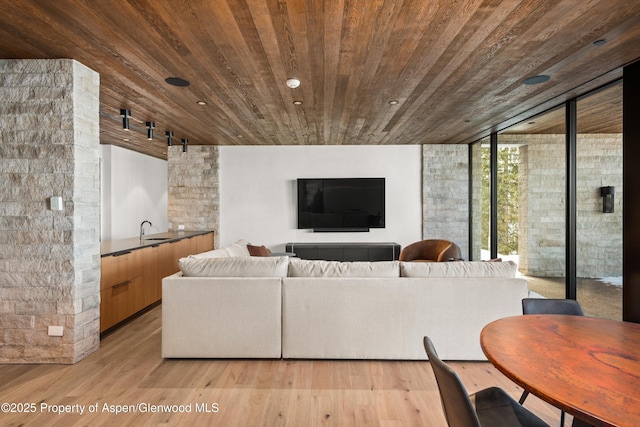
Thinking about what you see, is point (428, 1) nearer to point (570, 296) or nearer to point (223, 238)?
point (570, 296)

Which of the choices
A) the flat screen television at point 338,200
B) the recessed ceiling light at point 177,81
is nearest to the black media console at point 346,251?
the flat screen television at point 338,200

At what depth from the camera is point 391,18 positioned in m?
2.17

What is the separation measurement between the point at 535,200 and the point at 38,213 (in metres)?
5.64

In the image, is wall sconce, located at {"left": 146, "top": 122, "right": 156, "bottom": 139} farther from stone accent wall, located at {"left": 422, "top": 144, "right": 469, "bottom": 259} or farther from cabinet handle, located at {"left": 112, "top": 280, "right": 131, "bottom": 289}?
stone accent wall, located at {"left": 422, "top": 144, "right": 469, "bottom": 259}

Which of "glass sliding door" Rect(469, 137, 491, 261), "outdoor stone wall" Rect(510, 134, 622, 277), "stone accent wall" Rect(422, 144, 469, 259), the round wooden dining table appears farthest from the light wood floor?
"stone accent wall" Rect(422, 144, 469, 259)

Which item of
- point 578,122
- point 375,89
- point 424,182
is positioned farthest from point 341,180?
point 578,122

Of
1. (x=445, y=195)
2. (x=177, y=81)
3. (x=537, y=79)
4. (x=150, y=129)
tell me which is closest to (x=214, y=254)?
(x=177, y=81)

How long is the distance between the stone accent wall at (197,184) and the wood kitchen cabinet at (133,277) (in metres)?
1.44

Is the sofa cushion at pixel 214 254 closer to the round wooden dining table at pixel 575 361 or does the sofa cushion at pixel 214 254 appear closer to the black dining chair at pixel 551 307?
the round wooden dining table at pixel 575 361

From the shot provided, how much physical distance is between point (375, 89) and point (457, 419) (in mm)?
3089

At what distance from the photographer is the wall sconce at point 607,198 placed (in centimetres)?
338

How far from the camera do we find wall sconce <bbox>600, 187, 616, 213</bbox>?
338 centimetres

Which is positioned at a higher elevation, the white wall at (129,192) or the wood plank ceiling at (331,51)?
the wood plank ceiling at (331,51)

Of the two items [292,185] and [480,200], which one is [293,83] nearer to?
[292,185]
